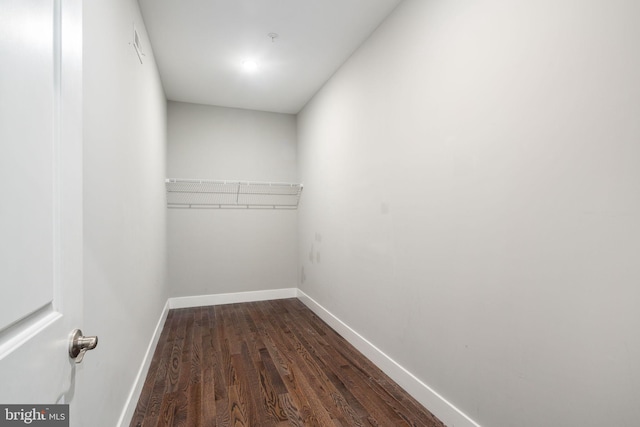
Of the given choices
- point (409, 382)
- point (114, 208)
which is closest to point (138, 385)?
point (114, 208)

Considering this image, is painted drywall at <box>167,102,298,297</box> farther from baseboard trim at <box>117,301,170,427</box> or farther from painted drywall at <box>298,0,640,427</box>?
painted drywall at <box>298,0,640,427</box>

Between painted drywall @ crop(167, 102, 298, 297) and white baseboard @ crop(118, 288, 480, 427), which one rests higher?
painted drywall @ crop(167, 102, 298, 297)

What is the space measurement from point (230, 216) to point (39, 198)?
3.56m

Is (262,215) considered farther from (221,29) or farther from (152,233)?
(221,29)

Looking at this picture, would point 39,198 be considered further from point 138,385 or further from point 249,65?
point 249,65

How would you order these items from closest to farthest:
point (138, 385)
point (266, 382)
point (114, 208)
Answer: point (114, 208) → point (138, 385) → point (266, 382)

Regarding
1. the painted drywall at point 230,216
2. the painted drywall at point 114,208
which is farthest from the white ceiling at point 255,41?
the painted drywall at point 230,216

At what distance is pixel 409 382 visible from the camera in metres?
1.98

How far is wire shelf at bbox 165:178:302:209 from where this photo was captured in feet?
12.5

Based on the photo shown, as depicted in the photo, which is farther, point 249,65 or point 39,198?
point 249,65

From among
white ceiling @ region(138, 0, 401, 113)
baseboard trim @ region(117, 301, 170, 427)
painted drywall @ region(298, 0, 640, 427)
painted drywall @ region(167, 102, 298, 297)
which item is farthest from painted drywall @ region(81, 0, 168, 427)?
painted drywall @ region(298, 0, 640, 427)

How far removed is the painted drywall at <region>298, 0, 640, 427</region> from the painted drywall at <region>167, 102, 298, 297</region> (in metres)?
2.03

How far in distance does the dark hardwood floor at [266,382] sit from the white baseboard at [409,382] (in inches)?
1.7

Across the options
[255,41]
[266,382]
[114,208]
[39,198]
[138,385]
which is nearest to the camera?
[39,198]
